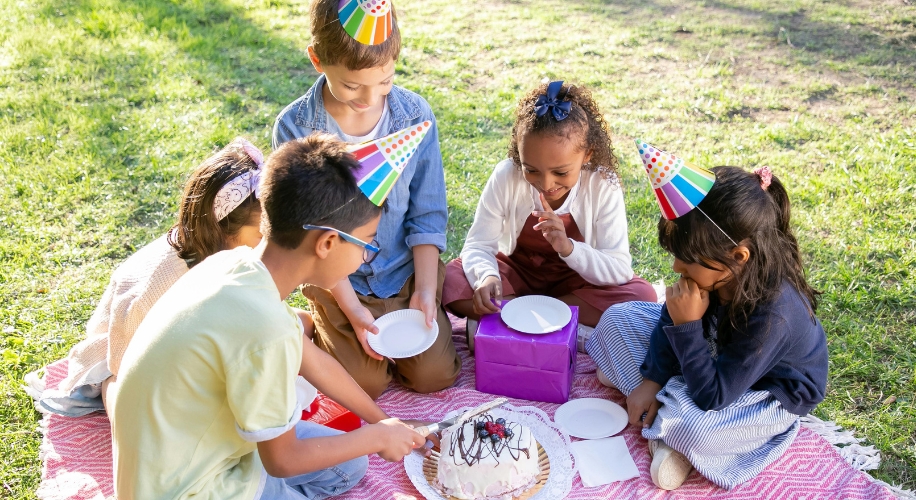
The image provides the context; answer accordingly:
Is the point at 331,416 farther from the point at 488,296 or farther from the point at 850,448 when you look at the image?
the point at 850,448

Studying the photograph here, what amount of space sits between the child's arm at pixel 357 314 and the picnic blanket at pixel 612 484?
18.5 inches

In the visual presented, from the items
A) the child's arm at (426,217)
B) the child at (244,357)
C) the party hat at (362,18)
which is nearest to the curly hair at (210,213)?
the child at (244,357)

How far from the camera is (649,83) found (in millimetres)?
5906

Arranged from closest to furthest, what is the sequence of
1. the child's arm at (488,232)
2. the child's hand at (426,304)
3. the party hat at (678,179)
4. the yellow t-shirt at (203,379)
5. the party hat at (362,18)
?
the yellow t-shirt at (203,379) → the party hat at (678,179) → the party hat at (362,18) → the child's hand at (426,304) → the child's arm at (488,232)

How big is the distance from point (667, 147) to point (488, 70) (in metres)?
1.83

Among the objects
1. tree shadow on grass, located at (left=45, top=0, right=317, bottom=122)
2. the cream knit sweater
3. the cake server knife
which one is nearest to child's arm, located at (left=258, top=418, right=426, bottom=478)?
the cake server knife

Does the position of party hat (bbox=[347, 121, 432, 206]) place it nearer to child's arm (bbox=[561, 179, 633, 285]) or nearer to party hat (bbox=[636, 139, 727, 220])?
party hat (bbox=[636, 139, 727, 220])

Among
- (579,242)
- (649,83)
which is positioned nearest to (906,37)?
(649,83)

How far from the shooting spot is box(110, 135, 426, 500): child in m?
1.89

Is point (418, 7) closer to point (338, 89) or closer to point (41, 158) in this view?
point (41, 158)

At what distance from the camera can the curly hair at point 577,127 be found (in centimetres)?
302

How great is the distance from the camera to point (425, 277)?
3.24 metres

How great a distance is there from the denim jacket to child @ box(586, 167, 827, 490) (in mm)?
1041

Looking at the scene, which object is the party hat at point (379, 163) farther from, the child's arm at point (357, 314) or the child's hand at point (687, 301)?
the child's hand at point (687, 301)
